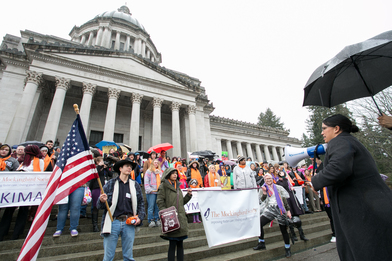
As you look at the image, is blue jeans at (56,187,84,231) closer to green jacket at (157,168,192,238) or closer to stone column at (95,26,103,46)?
green jacket at (157,168,192,238)

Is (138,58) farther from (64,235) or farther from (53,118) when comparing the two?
(64,235)

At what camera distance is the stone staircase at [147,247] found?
4.26 meters

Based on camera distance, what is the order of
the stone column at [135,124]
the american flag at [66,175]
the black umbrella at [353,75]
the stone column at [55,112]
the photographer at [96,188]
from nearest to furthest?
1. the american flag at [66,175]
2. the black umbrella at [353,75]
3. the photographer at [96,188]
4. the stone column at [55,112]
5. the stone column at [135,124]

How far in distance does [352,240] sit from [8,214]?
281 inches

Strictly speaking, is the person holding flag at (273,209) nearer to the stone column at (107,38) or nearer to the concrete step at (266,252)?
the concrete step at (266,252)

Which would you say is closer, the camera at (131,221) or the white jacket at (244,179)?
the camera at (131,221)

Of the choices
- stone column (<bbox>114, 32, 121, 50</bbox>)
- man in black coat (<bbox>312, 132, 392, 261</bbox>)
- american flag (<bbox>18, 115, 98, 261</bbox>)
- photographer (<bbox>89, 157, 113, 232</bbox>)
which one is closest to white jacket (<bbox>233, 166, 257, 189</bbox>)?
photographer (<bbox>89, 157, 113, 232</bbox>)

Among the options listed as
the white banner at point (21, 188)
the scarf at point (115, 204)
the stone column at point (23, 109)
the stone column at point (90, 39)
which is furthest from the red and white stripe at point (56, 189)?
the stone column at point (90, 39)

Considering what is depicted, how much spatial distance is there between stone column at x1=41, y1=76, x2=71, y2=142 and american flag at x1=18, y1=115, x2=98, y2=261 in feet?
50.1

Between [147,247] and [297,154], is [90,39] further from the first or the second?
[297,154]

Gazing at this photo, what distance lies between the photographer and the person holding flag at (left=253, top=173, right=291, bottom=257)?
5.12 meters

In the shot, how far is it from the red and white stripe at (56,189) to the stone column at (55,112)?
50.6 feet

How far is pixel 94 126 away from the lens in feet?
70.9

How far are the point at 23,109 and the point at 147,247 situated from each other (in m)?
17.5
